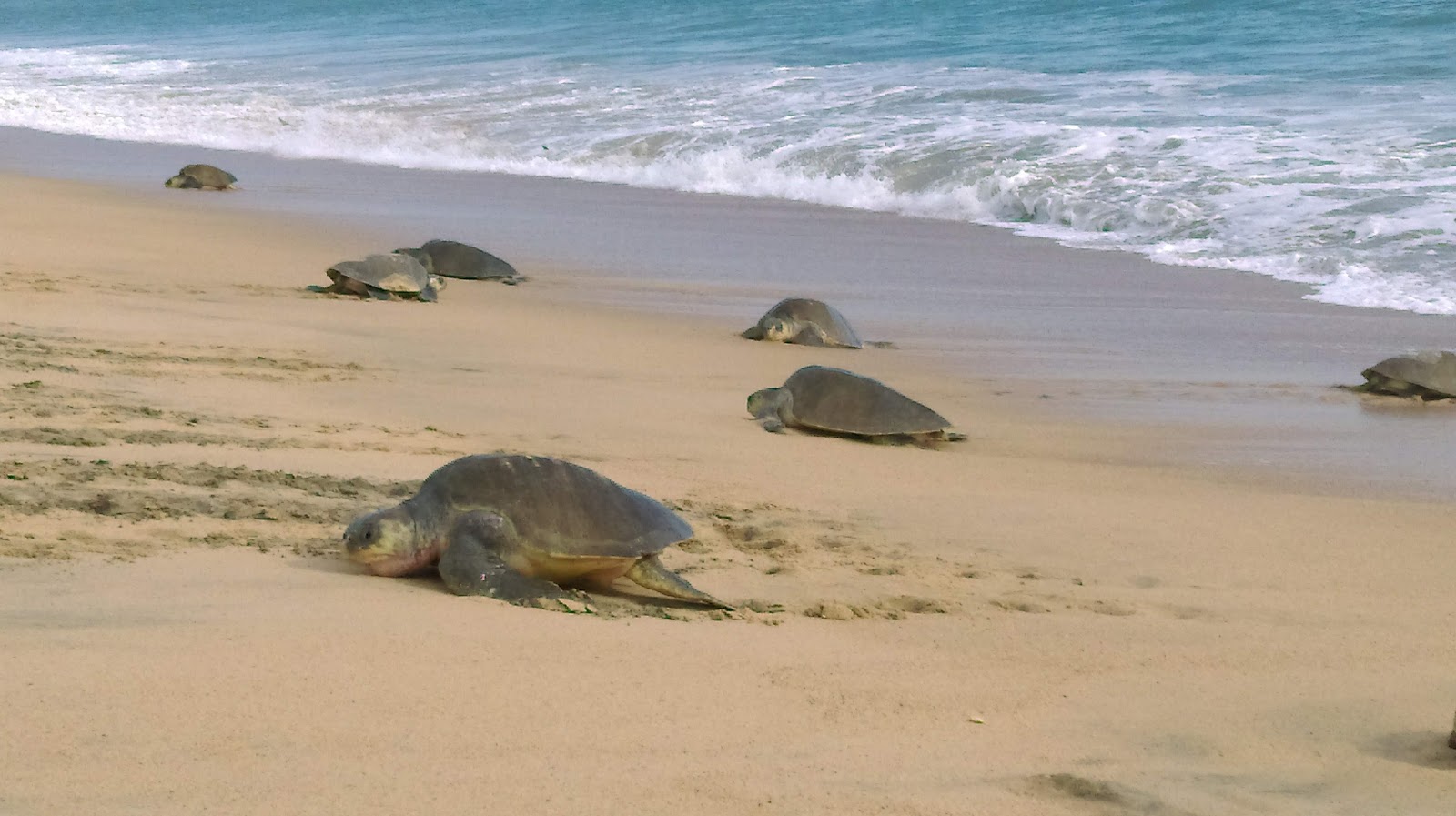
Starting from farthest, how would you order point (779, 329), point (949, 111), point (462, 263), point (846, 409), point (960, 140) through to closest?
point (949, 111) < point (960, 140) < point (462, 263) < point (779, 329) < point (846, 409)

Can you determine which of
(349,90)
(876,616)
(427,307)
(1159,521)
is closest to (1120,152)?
(427,307)

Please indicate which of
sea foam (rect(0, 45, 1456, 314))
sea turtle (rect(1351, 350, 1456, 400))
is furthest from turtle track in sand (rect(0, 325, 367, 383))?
sea foam (rect(0, 45, 1456, 314))

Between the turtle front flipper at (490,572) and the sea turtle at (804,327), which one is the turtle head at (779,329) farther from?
the turtle front flipper at (490,572)

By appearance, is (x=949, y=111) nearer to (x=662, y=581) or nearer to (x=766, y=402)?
(x=766, y=402)

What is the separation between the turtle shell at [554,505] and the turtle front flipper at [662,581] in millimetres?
38

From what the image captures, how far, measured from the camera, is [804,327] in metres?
7.52

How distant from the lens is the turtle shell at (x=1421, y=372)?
649cm

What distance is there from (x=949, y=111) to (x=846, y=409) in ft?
36.7

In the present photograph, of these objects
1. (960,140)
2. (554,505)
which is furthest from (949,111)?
(554,505)

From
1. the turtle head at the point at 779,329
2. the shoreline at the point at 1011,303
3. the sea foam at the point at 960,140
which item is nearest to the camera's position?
the shoreline at the point at 1011,303

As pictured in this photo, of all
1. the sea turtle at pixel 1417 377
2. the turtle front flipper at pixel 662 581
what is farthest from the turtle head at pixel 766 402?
the sea turtle at pixel 1417 377

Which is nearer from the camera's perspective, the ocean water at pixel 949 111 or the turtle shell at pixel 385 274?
the turtle shell at pixel 385 274

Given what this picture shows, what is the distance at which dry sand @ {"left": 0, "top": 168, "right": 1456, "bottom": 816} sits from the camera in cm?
242

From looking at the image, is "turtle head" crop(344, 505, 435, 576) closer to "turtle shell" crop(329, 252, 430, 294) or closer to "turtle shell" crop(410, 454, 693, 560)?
"turtle shell" crop(410, 454, 693, 560)
